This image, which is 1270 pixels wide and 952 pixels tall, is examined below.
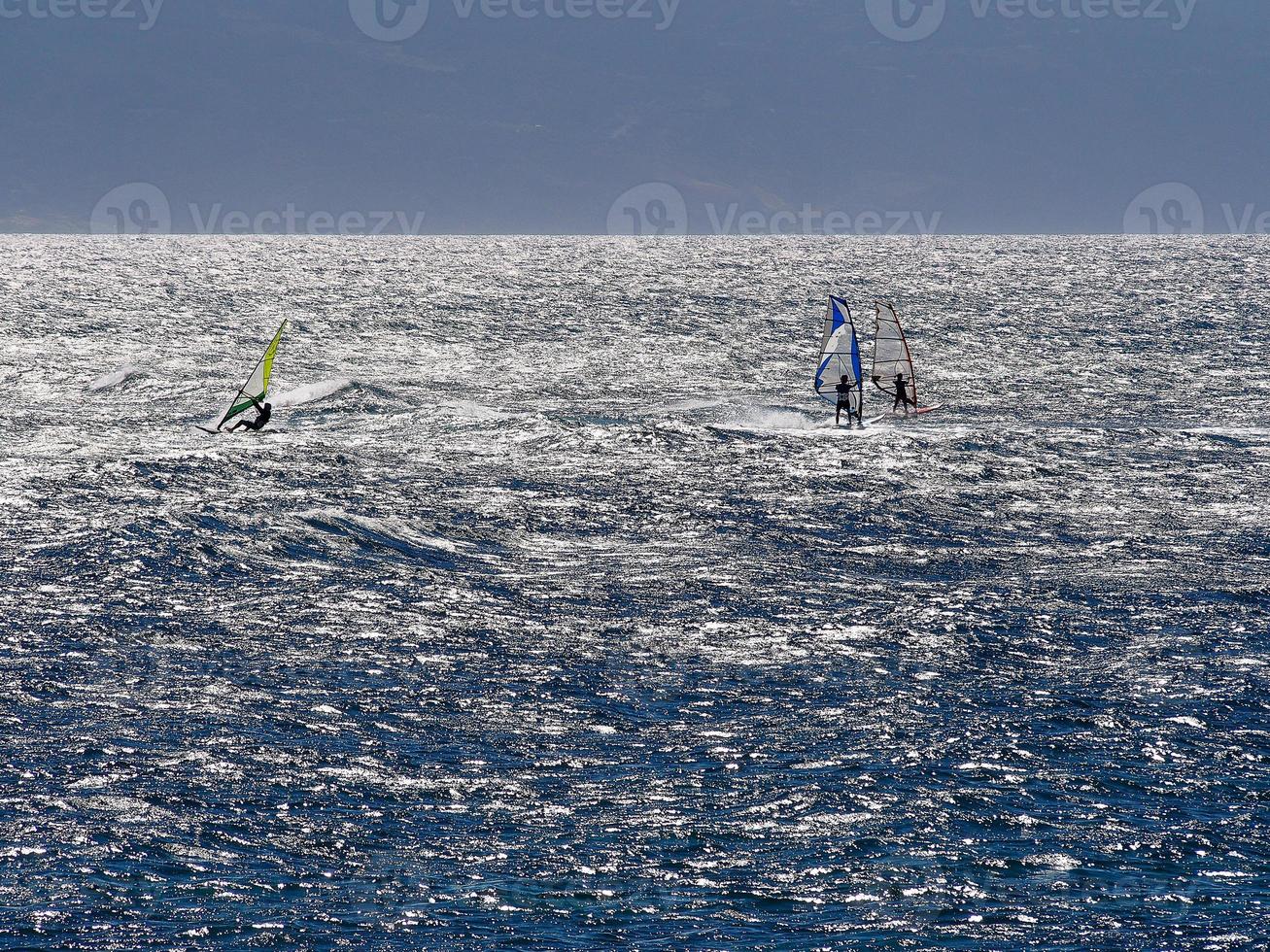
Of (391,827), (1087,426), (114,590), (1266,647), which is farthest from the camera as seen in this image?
(1087,426)

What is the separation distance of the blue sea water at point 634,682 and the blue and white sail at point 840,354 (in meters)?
2.67

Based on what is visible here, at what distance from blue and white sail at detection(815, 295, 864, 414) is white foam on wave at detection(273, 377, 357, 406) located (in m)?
28.9

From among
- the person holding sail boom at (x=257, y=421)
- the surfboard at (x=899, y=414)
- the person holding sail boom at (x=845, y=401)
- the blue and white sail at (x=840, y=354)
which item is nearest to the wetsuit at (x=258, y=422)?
the person holding sail boom at (x=257, y=421)

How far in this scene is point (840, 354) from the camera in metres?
69.8

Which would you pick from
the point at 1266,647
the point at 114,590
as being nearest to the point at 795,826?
the point at 1266,647

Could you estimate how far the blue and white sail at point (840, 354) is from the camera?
6862cm

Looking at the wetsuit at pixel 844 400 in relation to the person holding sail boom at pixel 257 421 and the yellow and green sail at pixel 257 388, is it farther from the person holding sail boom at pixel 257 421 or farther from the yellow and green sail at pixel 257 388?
the person holding sail boom at pixel 257 421

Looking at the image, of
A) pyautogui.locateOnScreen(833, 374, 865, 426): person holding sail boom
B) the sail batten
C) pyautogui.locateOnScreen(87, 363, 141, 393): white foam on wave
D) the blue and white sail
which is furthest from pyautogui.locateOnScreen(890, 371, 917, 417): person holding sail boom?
pyautogui.locateOnScreen(87, 363, 141, 393): white foam on wave

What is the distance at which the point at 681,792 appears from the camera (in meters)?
26.2

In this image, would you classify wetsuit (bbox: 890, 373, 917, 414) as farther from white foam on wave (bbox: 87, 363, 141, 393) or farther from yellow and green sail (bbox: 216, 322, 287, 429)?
white foam on wave (bbox: 87, 363, 141, 393)

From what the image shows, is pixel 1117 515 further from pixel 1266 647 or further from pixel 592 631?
pixel 592 631

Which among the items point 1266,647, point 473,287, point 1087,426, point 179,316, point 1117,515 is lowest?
point 1266,647

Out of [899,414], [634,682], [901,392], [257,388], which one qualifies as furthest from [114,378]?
[634,682]

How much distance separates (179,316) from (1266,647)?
115538 millimetres
